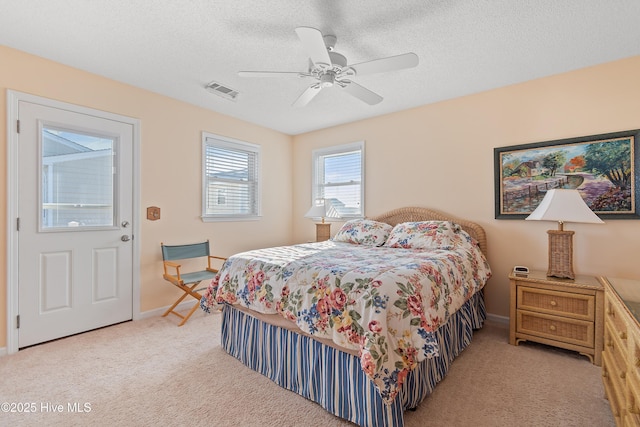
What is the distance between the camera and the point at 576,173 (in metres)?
2.80

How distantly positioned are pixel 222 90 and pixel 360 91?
1606 millimetres

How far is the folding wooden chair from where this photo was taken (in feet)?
10.5

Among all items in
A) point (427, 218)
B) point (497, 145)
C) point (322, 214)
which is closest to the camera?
point (497, 145)

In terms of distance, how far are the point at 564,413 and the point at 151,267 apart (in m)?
3.73

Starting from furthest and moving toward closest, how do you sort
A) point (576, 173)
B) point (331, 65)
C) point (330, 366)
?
point (576, 173) → point (331, 65) → point (330, 366)

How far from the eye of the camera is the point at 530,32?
224cm

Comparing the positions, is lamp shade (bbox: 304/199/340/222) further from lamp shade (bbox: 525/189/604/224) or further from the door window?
lamp shade (bbox: 525/189/604/224)

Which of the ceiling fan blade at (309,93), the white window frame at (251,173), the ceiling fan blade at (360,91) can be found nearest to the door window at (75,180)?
the white window frame at (251,173)

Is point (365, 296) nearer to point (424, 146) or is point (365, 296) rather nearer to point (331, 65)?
point (331, 65)

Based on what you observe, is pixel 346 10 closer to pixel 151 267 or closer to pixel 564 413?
pixel 564 413

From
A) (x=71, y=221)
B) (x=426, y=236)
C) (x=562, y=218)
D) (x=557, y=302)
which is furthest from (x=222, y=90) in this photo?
(x=557, y=302)

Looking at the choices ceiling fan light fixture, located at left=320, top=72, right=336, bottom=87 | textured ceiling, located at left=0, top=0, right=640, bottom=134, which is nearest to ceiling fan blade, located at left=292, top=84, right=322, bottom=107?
ceiling fan light fixture, located at left=320, top=72, right=336, bottom=87

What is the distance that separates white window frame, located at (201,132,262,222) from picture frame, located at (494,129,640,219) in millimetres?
3126

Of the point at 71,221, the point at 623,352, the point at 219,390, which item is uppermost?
the point at 71,221
